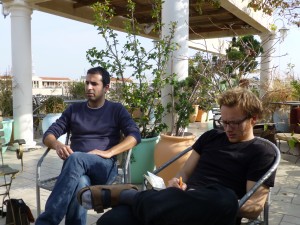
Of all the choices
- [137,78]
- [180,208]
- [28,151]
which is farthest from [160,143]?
[28,151]

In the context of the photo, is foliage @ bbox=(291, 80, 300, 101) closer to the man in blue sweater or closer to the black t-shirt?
the man in blue sweater

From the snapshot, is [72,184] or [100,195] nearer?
[100,195]

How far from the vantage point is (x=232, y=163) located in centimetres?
177

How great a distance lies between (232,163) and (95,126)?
121 cm

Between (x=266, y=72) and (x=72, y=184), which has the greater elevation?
(x=266, y=72)

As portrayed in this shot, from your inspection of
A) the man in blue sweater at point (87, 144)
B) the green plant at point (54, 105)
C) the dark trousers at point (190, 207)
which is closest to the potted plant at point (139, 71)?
the man in blue sweater at point (87, 144)

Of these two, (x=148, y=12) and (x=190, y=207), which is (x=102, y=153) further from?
(x=148, y=12)

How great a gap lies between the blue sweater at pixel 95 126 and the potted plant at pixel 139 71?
103cm

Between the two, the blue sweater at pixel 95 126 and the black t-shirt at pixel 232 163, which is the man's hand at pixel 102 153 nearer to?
the blue sweater at pixel 95 126

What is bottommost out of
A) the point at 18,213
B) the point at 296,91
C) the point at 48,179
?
the point at 18,213

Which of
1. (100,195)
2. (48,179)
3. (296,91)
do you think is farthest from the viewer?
(296,91)

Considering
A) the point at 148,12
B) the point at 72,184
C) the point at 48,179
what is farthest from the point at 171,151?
the point at 148,12

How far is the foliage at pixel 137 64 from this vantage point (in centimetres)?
372

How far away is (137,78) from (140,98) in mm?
261
